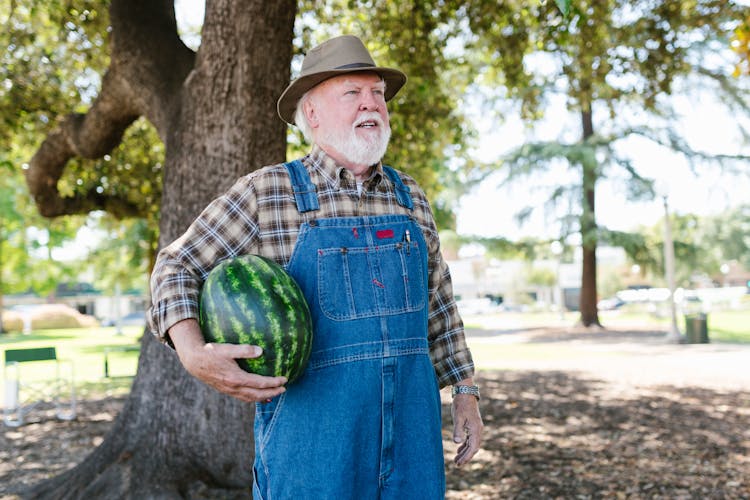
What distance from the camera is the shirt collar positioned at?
8.87 ft

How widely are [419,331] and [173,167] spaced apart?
354 centimetres

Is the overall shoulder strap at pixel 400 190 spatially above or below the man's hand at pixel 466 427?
above

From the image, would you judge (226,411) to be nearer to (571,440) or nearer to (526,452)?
(526,452)

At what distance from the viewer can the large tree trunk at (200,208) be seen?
5.08 m

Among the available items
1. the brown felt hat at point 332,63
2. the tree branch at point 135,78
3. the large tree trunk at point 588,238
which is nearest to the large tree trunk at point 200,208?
the tree branch at point 135,78

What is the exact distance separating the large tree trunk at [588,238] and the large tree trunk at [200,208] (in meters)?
21.9

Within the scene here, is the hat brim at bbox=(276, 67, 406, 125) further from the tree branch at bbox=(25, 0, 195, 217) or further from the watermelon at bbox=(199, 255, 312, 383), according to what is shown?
the tree branch at bbox=(25, 0, 195, 217)

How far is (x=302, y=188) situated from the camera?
2.63 meters

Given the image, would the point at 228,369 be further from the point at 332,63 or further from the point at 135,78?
the point at 135,78

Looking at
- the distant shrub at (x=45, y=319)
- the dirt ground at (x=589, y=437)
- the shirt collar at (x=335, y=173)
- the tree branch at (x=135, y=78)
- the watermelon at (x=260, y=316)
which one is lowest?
the distant shrub at (x=45, y=319)

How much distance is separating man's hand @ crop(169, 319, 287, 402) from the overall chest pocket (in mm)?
335

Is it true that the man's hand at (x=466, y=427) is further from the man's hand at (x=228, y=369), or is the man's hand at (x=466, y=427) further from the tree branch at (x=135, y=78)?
the tree branch at (x=135, y=78)

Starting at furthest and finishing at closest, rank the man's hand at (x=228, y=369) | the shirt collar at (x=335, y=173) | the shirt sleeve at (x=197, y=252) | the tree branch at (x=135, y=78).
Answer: the tree branch at (x=135, y=78)
the shirt collar at (x=335, y=173)
the shirt sleeve at (x=197, y=252)
the man's hand at (x=228, y=369)

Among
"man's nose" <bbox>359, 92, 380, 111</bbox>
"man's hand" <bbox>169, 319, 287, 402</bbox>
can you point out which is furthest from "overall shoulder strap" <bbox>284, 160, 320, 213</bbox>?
"man's hand" <bbox>169, 319, 287, 402</bbox>
